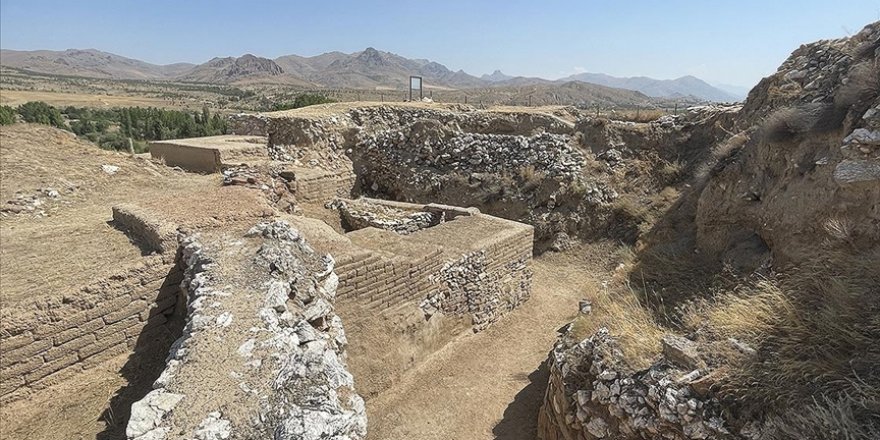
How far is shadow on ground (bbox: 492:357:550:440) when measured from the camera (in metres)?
6.23

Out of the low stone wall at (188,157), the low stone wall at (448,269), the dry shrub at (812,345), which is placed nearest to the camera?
the dry shrub at (812,345)

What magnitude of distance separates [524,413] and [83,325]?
5.36 meters

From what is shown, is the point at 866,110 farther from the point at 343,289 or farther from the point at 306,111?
the point at 306,111

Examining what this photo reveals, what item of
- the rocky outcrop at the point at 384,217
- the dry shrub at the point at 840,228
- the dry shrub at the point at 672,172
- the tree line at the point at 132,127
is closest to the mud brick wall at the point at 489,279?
the rocky outcrop at the point at 384,217

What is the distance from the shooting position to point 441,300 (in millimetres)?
7664

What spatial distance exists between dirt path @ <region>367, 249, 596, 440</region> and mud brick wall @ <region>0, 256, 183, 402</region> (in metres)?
3.05

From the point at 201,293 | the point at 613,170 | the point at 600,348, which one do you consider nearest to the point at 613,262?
the point at 613,170

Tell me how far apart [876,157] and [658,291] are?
9.02 ft

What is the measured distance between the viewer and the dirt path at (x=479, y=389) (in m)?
6.30

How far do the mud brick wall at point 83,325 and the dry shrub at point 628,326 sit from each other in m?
4.83

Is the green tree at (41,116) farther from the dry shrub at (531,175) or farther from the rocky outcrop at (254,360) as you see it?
the rocky outcrop at (254,360)

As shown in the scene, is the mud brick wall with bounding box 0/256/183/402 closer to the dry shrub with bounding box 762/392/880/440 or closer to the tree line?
the dry shrub with bounding box 762/392/880/440

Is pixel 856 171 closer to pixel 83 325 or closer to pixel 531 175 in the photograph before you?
pixel 83 325

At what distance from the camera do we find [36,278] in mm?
4809
